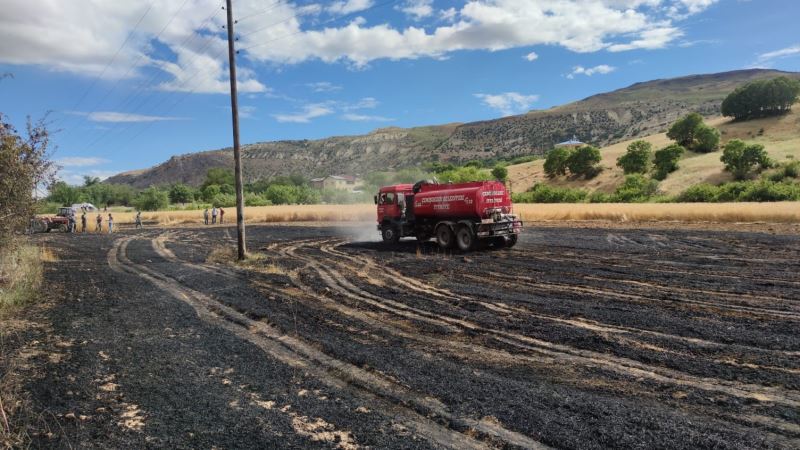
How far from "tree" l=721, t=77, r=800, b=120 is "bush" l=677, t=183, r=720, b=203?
63243 millimetres

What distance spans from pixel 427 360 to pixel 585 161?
265 ft

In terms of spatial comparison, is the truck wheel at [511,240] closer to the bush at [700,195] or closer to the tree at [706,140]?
the bush at [700,195]

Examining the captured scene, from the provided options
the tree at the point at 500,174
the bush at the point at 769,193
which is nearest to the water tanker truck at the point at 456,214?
the bush at the point at 769,193

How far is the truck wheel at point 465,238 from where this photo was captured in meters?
19.0

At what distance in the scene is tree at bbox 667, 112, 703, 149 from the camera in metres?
82.8

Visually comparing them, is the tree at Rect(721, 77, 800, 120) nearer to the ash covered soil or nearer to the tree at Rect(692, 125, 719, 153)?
the tree at Rect(692, 125, 719, 153)

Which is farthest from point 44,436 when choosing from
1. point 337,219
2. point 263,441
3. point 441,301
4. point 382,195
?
point 337,219

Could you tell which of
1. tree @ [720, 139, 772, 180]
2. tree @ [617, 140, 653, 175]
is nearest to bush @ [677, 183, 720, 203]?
tree @ [720, 139, 772, 180]

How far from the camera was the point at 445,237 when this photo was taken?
2003 centimetres

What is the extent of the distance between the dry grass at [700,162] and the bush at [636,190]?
166cm

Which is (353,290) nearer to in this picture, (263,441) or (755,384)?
(263,441)

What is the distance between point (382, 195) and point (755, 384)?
18.7 metres

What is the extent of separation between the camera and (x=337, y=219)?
149 ft

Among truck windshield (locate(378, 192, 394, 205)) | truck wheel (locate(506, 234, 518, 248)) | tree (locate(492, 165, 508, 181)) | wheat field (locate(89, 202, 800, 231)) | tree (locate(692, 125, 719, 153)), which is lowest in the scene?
truck wheel (locate(506, 234, 518, 248))
